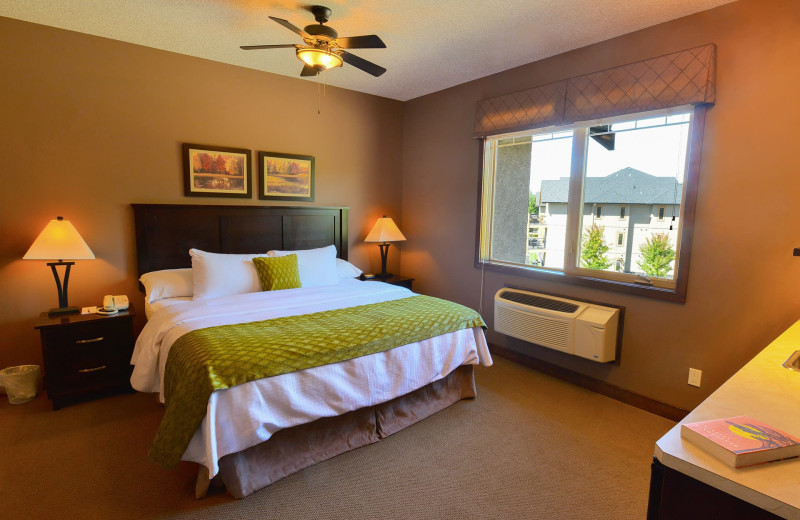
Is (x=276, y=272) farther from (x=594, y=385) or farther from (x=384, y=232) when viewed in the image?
(x=594, y=385)

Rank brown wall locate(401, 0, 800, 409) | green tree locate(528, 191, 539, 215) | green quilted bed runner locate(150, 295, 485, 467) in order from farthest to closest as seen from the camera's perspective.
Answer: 1. green tree locate(528, 191, 539, 215)
2. brown wall locate(401, 0, 800, 409)
3. green quilted bed runner locate(150, 295, 485, 467)

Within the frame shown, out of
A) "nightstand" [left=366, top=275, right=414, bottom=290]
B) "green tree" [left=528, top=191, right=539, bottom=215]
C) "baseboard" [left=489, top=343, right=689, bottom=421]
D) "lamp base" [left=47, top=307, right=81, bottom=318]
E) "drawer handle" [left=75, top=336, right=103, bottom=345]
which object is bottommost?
"baseboard" [left=489, top=343, right=689, bottom=421]

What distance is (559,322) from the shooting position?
3.13 m

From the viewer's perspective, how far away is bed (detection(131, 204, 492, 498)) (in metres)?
1.89

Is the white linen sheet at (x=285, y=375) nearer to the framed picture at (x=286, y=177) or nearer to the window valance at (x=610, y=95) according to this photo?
the framed picture at (x=286, y=177)

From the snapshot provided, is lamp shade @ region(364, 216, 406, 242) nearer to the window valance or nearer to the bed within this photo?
the bed

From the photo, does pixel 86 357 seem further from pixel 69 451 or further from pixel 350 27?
pixel 350 27

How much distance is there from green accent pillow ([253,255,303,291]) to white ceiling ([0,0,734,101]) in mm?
1700

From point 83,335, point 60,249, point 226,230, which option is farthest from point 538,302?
point 60,249

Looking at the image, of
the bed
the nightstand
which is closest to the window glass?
the bed

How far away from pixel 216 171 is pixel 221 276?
1.10m

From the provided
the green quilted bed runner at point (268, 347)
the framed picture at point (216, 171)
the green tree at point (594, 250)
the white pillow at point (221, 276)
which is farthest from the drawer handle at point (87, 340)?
the green tree at point (594, 250)

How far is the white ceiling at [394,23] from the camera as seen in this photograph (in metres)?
2.50

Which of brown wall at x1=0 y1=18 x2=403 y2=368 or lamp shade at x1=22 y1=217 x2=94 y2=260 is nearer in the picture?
lamp shade at x1=22 y1=217 x2=94 y2=260
